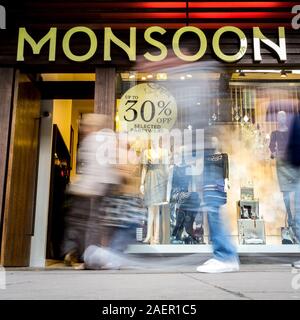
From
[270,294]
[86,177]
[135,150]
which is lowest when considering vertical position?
[270,294]

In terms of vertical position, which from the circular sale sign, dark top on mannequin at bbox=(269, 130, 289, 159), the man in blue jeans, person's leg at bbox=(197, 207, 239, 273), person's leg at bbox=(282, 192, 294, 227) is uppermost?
the circular sale sign

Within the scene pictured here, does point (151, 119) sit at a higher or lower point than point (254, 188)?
higher

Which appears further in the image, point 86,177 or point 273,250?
point 273,250

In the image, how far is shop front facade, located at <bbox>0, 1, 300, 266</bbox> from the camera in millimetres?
5543

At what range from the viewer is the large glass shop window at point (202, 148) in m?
5.95

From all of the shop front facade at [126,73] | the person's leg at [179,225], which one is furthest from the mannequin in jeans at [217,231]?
the person's leg at [179,225]

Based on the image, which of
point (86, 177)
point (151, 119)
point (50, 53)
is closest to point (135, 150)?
point (151, 119)

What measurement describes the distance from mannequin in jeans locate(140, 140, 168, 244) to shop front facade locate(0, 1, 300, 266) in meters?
0.12

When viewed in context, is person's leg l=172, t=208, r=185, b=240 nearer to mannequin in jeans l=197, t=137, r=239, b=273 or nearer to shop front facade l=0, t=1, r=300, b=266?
shop front facade l=0, t=1, r=300, b=266

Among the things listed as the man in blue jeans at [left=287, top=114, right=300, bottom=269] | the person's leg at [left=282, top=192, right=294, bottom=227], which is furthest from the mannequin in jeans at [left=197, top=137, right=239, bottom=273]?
the person's leg at [left=282, top=192, right=294, bottom=227]

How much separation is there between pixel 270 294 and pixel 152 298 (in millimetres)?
612

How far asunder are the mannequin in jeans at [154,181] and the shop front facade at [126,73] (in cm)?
12

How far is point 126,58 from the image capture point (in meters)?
5.62
